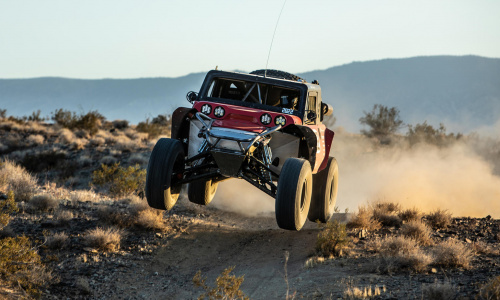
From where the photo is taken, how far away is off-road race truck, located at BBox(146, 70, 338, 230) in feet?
28.3

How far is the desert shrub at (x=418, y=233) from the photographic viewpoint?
10.3 m

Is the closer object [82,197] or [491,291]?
[491,291]

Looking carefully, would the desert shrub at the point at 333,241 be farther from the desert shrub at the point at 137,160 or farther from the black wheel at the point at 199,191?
the desert shrub at the point at 137,160

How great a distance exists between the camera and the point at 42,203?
10.9 metres

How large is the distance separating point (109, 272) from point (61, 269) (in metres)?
0.73

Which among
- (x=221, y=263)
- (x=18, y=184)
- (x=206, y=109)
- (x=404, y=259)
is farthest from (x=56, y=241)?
(x=404, y=259)

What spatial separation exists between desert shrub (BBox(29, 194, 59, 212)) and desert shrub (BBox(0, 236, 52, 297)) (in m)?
3.26

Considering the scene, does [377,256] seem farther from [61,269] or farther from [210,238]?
[61,269]

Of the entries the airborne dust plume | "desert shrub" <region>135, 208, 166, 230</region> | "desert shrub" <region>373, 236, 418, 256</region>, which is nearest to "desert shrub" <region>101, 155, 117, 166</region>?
the airborne dust plume

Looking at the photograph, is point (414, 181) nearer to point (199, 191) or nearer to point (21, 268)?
point (199, 191)

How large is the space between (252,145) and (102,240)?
3.09m

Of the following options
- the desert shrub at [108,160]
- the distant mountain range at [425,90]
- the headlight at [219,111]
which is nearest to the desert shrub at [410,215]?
the headlight at [219,111]

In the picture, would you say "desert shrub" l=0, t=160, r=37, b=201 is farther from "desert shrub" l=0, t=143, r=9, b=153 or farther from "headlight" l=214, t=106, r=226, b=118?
"desert shrub" l=0, t=143, r=9, b=153

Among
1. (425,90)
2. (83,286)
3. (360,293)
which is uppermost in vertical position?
(425,90)
